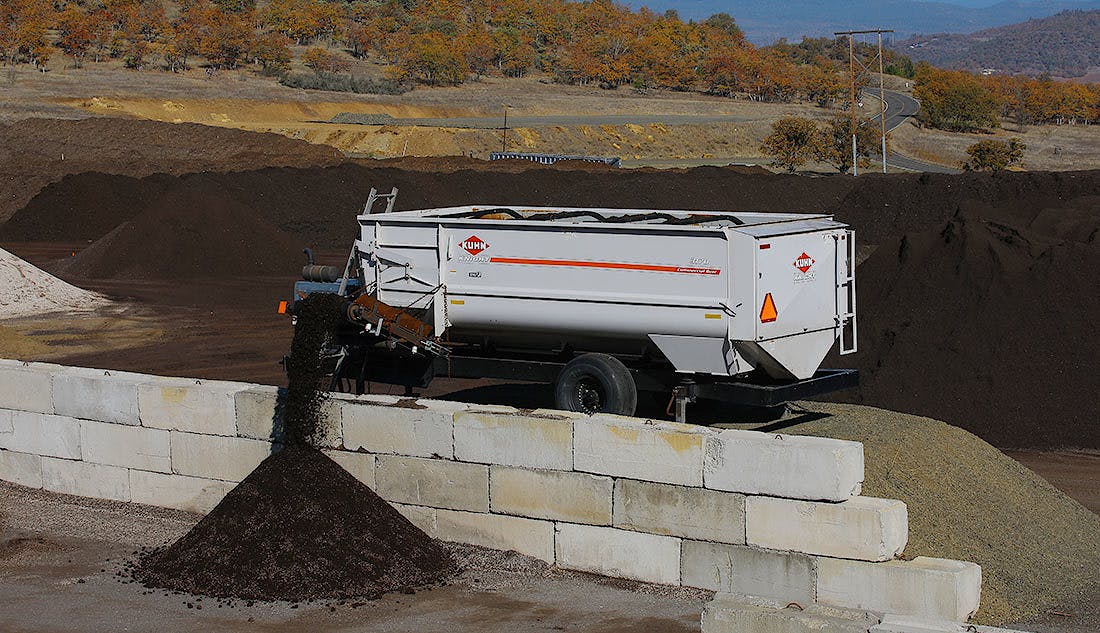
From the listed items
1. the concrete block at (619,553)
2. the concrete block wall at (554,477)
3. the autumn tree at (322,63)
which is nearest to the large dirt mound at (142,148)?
the concrete block wall at (554,477)

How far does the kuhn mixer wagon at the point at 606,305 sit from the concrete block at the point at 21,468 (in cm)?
323

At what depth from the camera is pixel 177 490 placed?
42.1ft

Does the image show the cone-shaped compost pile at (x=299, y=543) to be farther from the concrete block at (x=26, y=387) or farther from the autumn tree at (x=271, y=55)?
the autumn tree at (x=271, y=55)

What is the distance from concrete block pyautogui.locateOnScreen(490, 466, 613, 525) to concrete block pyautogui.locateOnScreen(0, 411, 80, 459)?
488 cm

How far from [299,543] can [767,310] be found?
5.00 metres

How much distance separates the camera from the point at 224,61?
102062 mm

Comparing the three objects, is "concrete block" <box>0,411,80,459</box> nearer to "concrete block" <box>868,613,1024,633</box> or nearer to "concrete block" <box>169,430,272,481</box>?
"concrete block" <box>169,430,272,481</box>

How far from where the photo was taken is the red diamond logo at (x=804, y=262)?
42.9ft

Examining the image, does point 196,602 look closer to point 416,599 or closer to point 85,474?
point 416,599

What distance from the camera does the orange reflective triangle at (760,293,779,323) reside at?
12.7 metres

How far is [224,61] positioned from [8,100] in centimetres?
2899

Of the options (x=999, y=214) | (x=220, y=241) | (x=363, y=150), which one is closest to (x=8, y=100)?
(x=363, y=150)

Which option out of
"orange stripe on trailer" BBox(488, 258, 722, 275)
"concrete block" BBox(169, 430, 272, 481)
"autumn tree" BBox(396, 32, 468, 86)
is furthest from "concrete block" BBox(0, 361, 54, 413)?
"autumn tree" BBox(396, 32, 468, 86)

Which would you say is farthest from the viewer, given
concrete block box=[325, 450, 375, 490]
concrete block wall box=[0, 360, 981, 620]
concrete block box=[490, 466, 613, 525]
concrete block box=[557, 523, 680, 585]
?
concrete block box=[325, 450, 375, 490]
